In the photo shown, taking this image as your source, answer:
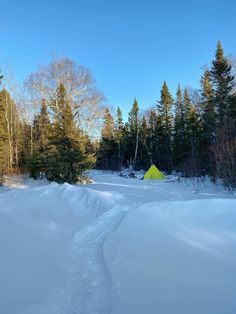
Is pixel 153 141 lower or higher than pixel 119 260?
higher

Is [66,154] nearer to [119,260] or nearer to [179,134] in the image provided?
[119,260]

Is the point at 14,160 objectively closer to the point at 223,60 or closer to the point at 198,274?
the point at 223,60

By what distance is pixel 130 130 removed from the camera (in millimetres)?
40469

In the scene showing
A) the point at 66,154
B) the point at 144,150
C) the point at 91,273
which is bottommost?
the point at 91,273

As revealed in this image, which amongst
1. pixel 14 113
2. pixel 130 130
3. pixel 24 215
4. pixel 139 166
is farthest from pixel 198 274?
pixel 130 130

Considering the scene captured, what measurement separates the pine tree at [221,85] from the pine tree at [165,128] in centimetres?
1115

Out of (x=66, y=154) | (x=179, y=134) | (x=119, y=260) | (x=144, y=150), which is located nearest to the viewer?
(x=119, y=260)

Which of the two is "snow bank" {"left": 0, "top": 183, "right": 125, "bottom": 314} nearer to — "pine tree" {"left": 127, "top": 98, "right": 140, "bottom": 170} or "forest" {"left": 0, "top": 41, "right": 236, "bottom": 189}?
"forest" {"left": 0, "top": 41, "right": 236, "bottom": 189}

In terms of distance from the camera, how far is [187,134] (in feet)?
91.8

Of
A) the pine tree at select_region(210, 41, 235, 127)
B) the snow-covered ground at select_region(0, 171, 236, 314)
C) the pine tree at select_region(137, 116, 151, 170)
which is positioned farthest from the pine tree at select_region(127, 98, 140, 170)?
the snow-covered ground at select_region(0, 171, 236, 314)

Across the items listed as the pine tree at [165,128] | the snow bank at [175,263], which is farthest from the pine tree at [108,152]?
the snow bank at [175,263]

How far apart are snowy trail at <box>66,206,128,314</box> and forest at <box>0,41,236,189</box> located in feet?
31.1

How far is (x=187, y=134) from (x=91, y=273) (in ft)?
84.6

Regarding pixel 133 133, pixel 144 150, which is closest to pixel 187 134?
pixel 144 150
